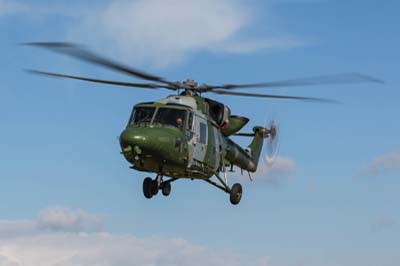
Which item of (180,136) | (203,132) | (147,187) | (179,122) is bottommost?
(147,187)

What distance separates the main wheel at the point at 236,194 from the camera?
3438 centimetres

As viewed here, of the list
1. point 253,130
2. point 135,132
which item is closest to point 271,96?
point 135,132

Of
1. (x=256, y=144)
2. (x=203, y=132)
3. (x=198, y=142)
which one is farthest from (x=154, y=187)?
(x=256, y=144)

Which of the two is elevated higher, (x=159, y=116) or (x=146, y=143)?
(x=159, y=116)

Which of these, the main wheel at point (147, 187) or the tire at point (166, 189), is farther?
the tire at point (166, 189)

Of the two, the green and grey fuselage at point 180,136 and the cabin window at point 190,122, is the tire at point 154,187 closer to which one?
the green and grey fuselage at point 180,136

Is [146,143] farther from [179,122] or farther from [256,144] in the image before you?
[256,144]

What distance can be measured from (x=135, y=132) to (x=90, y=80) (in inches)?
146

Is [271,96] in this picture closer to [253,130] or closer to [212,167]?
[212,167]

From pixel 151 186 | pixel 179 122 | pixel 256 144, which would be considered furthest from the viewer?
pixel 256 144

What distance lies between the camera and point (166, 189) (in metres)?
32.9

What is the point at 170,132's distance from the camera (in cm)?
2970

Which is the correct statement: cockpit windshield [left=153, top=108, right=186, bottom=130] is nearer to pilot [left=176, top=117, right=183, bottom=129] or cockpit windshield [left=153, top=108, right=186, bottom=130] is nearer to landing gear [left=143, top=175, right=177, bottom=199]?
pilot [left=176, top=117, right=183, bottom=129]

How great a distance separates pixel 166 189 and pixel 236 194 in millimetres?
3602
